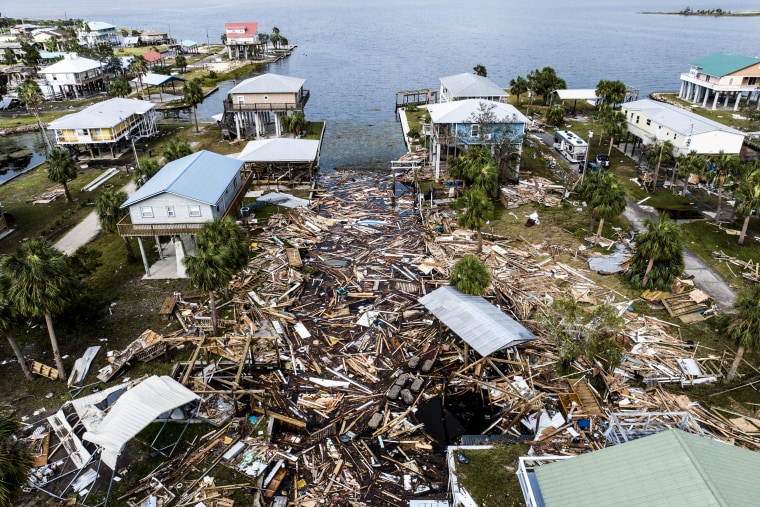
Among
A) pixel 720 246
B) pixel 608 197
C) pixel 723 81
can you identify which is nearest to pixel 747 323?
pixel 608 197

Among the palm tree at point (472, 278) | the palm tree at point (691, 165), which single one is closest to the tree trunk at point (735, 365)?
the palm tree at point (472, 278)

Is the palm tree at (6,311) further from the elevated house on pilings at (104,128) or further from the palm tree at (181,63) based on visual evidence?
the palm tree at (181,63)

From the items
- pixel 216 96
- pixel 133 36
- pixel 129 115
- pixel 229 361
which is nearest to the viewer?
pixel 229 361

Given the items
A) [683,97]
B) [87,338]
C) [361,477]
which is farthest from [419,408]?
[683,97]

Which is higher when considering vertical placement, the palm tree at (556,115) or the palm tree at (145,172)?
the palm tree at (145,172)

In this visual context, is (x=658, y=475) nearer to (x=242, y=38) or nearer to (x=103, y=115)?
(x=103, y=115)

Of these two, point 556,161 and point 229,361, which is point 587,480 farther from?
point 556,161
